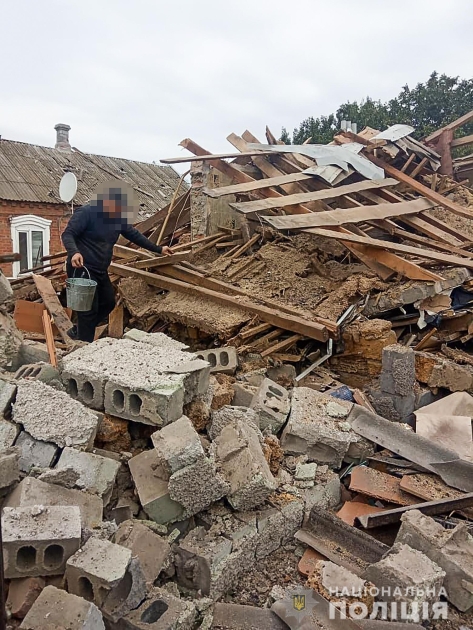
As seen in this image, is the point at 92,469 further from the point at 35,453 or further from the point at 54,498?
the point at 35,453

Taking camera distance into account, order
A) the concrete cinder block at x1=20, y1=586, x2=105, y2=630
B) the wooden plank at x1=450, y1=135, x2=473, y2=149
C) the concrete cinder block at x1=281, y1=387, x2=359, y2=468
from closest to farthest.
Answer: the concrete cinder block at x1=20, y1=586, x2=105, y2=630
the concrete cinder block at x1=281, y1=387, x2=359, y2=468
the wooden plank at x1=450, y1=135, x2=473, y2=149

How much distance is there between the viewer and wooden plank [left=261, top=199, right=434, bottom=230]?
6.02 m

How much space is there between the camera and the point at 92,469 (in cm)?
329

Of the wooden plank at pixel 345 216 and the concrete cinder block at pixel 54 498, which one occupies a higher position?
the wooden plank at pixel 345 216

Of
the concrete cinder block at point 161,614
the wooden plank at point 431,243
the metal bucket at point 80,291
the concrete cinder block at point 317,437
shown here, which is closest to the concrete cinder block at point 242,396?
the concrete cinder block at point 317,437

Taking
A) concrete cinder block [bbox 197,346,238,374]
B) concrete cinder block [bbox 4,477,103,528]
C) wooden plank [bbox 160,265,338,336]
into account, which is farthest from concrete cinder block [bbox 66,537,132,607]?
wooden plank [bbox 160,265,338,336]

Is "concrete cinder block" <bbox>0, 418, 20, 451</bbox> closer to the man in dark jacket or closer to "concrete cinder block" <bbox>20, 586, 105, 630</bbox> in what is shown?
"concrete cinder block" <bbox>20, 586, 105, 630</bbox>

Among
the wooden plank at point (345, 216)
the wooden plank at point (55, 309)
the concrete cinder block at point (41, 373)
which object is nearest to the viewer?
the concrete cinder block at point (41, 373)

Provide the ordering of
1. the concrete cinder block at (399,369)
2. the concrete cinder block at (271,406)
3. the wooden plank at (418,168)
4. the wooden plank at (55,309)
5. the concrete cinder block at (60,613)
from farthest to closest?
the wooden plank at (418,168) → the wooden plank at (55,309) → the concrete cinder block at (399,369) → the concrete cinder block at (271,406) → the concrete cinder block at (60,613)

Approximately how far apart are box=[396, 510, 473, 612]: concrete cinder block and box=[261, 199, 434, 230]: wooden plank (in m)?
3.61

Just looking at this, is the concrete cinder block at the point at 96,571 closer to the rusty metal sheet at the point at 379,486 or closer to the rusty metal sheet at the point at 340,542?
the rusty metal sheet at the point at 340,542

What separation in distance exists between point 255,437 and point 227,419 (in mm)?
304

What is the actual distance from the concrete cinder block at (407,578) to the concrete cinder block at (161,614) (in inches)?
42.6

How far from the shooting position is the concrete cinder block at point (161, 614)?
2537 mm
